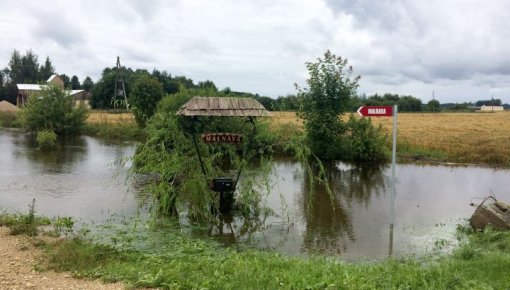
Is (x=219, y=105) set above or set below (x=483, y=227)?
above

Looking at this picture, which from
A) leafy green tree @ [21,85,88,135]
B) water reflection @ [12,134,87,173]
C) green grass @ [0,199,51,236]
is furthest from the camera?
leafy green tree @ [21,85,88,135]

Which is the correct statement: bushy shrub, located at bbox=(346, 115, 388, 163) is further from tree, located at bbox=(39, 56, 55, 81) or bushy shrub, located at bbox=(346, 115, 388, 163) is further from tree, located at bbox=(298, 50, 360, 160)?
tree, located at bbox=(39, 56, 55, 81)

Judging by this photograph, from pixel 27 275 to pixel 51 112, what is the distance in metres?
34.5

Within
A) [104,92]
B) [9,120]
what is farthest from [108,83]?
[9,120]

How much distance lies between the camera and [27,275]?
241 inches

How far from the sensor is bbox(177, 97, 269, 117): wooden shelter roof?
10.4 meters

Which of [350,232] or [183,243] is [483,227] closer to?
[350,232]

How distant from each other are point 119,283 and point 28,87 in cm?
8458

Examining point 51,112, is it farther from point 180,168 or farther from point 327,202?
point 327,202

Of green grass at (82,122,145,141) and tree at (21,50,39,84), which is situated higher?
tree at (21,50,39,84)

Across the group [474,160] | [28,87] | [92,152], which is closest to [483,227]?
[474,160]

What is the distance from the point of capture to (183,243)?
325 inches

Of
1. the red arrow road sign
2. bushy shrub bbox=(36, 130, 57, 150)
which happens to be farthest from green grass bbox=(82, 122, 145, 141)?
the red arrow road sign

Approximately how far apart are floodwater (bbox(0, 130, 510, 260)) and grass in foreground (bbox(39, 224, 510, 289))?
1.88 m
